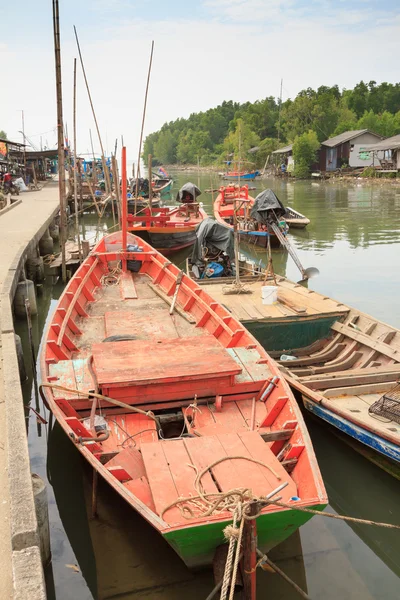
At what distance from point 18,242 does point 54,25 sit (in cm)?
572

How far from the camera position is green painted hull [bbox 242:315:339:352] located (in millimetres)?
9117

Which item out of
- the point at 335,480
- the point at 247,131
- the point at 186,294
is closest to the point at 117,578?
the point at 335,480

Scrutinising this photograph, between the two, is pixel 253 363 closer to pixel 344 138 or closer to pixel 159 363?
pixel 159 363

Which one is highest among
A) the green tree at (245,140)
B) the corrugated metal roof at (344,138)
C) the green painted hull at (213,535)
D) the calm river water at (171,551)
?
the green tree at (245,140)

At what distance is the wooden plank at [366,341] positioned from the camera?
788 cm

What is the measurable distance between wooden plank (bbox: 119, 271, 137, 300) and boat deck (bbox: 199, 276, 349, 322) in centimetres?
167

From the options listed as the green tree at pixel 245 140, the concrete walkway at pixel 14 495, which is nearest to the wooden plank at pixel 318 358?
the concrete walkway at pixel 14 495

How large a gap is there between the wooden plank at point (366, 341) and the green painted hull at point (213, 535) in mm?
4038

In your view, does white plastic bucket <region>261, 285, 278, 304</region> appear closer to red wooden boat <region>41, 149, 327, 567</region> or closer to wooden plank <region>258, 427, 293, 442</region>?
red wooden boat <region>41, 149, 327, 567</region>

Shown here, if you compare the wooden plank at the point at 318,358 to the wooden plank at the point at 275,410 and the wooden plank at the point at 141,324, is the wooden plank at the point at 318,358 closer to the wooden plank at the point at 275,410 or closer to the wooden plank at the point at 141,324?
the wooden plank at the point at 141,324

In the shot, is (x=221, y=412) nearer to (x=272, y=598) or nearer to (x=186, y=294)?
(x=272, y=598)

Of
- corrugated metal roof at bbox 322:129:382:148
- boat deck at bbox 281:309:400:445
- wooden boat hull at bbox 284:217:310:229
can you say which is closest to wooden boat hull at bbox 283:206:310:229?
wooden boat hull at bbox 284:217:310:229

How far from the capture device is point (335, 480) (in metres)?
6.73

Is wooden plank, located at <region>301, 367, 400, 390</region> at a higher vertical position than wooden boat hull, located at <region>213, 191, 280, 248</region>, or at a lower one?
Result: lower
